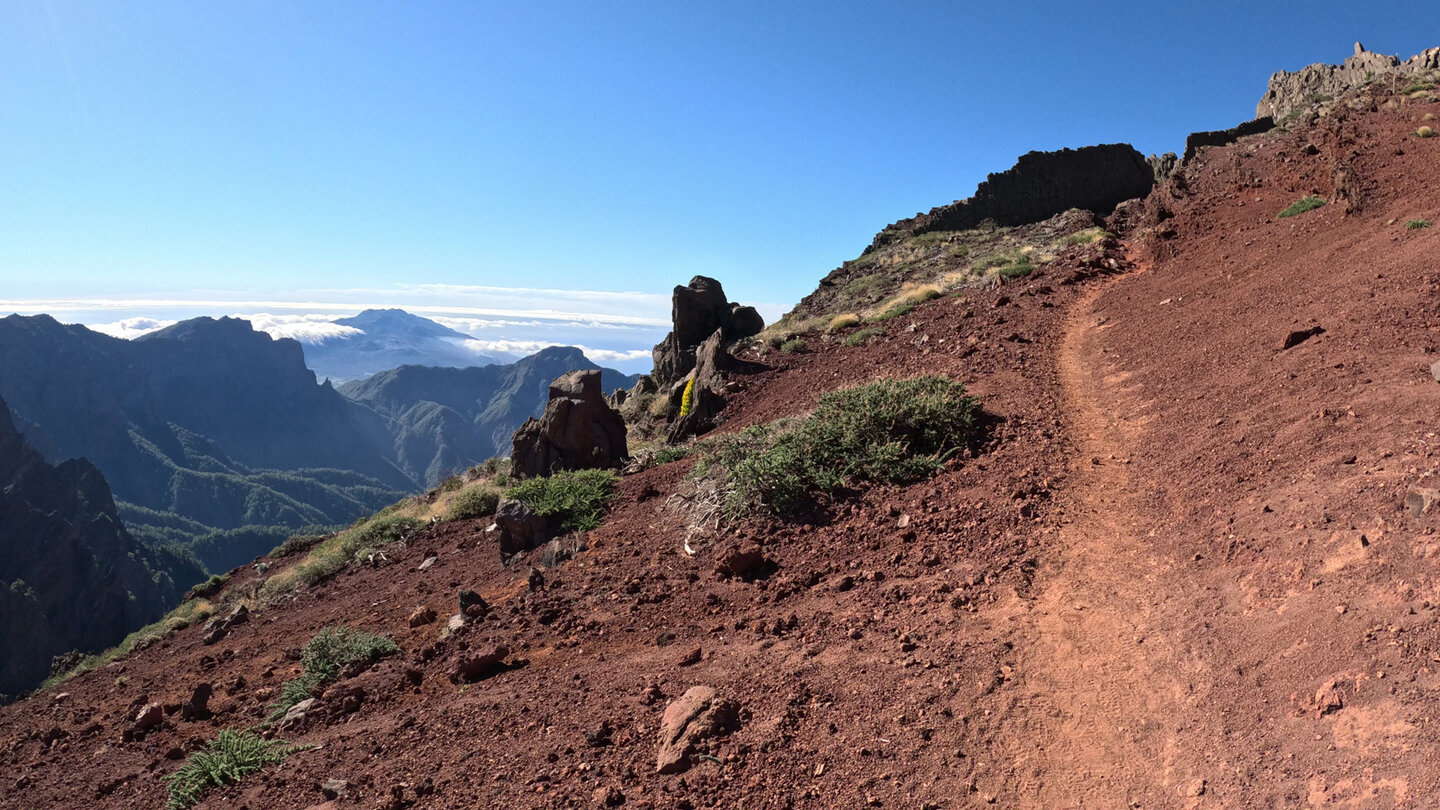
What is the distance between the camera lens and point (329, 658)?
24.2 feet

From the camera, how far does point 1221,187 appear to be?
17.8 meters

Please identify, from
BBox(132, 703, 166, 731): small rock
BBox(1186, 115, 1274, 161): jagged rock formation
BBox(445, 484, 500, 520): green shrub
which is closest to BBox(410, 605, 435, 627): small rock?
BBox(132, 703, 166, 731): small rock

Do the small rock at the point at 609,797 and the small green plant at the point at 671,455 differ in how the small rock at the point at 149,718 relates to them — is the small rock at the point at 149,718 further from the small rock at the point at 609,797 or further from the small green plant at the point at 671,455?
the small green plant at the point at 671,455

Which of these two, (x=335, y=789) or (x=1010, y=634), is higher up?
(x=1010, y=634)

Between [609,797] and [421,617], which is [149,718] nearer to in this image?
[421,617]

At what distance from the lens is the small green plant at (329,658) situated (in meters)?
6.82

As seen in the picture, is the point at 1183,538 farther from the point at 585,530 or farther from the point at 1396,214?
the point at 1396,214

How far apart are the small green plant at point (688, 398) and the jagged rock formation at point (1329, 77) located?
2253cm

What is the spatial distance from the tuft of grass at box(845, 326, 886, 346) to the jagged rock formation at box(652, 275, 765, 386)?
5737 mm

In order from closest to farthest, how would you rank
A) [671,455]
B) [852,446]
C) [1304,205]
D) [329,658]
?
[329,658]
[852,446]
[671,455]
[1304,205]

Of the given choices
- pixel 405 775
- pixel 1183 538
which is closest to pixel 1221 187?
pixel 1183 538

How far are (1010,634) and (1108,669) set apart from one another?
0.61 metres

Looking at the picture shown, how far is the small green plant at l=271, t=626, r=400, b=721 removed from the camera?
682 centimetres

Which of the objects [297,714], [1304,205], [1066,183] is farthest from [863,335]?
[1066,183]
